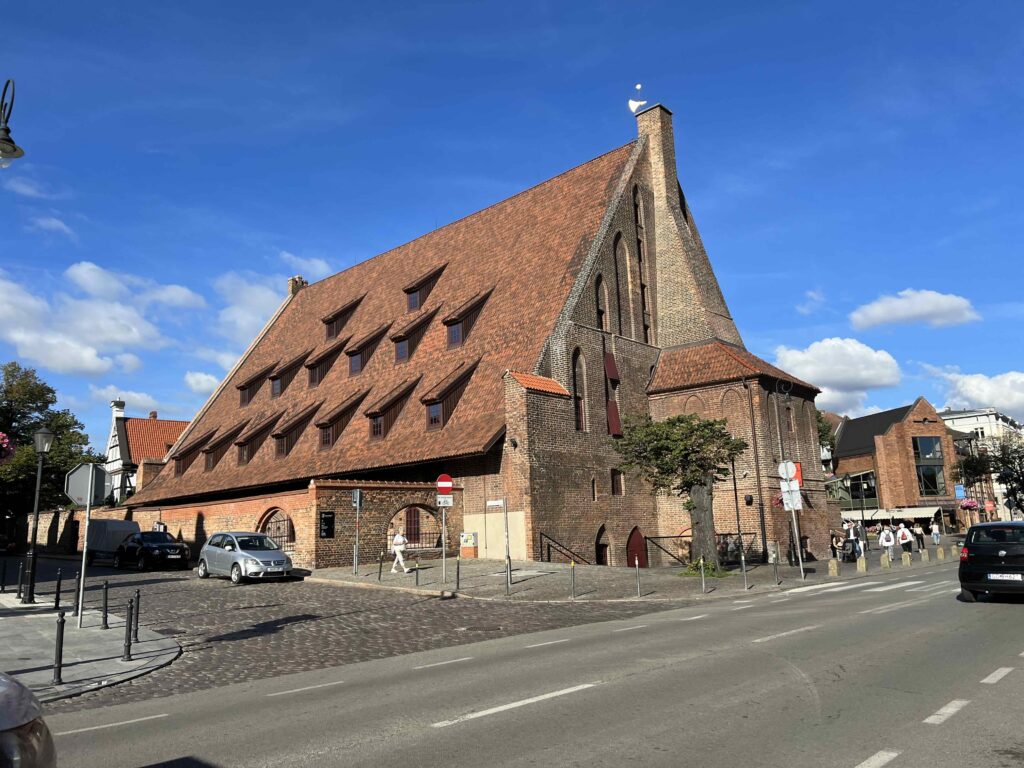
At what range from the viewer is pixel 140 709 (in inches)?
352

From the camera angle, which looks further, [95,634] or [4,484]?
[4,484]

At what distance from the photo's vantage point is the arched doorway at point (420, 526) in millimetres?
29891

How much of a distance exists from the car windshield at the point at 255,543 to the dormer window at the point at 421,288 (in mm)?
17390

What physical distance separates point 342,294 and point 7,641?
36.5m

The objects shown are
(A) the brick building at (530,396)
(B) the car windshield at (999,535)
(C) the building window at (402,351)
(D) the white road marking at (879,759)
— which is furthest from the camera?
(C) the building window at (402,351)

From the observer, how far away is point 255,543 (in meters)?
25.5

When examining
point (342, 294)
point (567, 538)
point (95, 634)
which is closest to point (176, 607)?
point (95, 634)

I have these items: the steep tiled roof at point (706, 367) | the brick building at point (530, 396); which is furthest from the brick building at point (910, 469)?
the brick building at point (530, 396)

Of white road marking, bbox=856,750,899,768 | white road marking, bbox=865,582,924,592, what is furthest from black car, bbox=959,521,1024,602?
white road marking, bbox=856,750,899,768

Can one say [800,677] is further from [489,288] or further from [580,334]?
[489,288]

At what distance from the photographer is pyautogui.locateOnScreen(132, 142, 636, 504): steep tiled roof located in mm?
31672

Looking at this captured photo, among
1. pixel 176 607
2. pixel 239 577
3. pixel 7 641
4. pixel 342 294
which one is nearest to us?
pixel 7 641

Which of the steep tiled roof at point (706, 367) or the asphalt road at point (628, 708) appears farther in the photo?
the steep tiled roof at point (706, 367)

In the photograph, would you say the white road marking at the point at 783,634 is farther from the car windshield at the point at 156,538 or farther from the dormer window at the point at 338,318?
the dormer window at the point at 338,318
